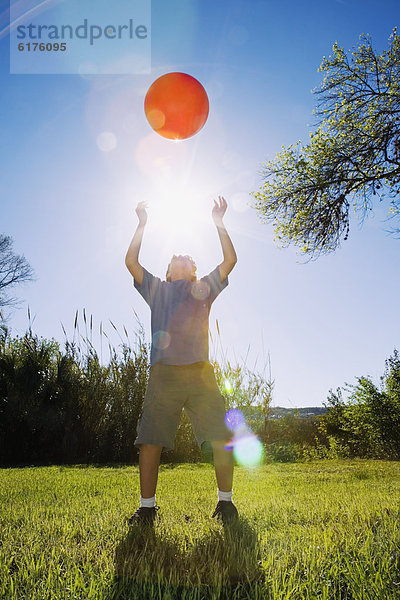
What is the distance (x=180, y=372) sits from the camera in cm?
281

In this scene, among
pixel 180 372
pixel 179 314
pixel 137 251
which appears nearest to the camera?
pixel 180 372

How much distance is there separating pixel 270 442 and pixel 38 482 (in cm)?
561

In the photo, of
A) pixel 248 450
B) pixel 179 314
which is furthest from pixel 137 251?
pixel 248 450

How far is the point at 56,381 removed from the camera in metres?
8.44

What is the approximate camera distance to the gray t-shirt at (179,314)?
283 cm

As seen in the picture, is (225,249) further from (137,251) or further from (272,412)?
(272,412)

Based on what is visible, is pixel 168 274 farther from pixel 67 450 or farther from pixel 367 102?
pixel 367 102

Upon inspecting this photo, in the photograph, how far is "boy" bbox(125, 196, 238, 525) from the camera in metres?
2.66

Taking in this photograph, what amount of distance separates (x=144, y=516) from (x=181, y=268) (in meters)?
1.65

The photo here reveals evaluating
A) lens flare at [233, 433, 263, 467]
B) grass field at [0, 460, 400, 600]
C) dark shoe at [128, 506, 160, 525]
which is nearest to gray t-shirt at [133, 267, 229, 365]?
dark shoe at [128, 506, 160, 525]

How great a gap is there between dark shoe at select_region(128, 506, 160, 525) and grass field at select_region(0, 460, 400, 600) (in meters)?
0.06

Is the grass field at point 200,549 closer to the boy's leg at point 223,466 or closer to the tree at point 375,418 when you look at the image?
the boy's leg at point 223,466

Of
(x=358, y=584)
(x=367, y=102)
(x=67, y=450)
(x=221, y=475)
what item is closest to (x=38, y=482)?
(x=221, y=475)

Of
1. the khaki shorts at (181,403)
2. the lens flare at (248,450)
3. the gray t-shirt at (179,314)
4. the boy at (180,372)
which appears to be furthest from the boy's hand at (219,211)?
the lens flare at (248,450)
